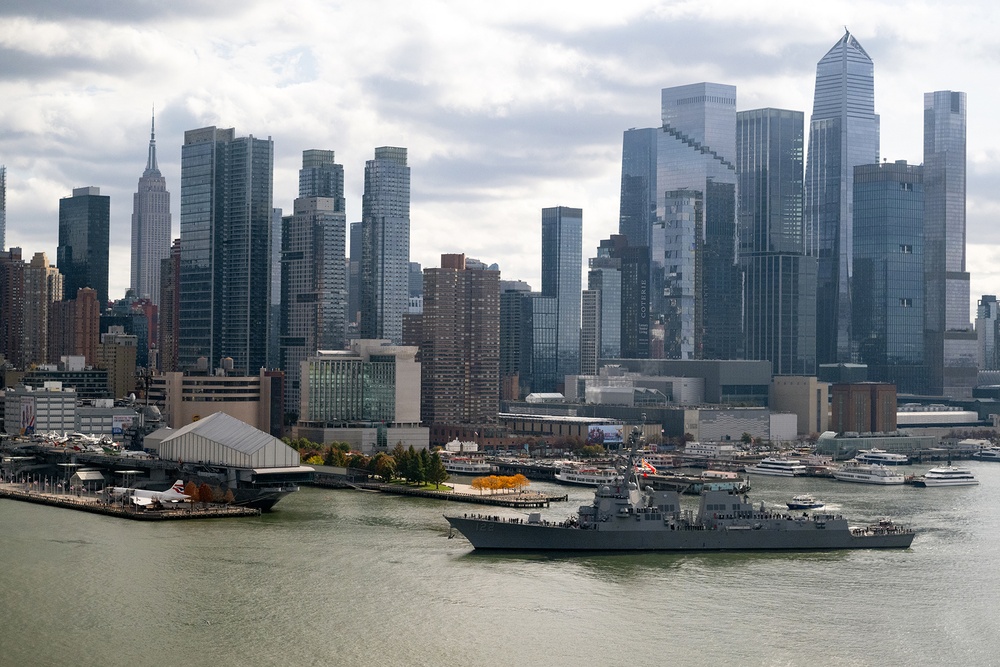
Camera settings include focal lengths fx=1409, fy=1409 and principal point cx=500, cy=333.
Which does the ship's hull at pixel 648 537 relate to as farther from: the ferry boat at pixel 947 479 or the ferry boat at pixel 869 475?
the ferry boat at pixel 869 475

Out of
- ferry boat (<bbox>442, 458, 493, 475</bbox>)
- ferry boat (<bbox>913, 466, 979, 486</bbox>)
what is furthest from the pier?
ferry boat (<bbox>913, 466, 979, 486</bbox>)

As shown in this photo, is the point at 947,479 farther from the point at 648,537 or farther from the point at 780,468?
the point at 648,537

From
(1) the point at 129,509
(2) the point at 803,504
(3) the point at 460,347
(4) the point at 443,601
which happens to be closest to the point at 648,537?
(4) the point at 443,601

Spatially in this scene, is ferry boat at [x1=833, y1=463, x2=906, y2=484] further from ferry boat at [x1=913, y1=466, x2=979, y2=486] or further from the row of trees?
the row of trees

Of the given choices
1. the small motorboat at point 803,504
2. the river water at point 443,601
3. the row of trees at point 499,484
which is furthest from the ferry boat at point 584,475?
the river water at point 443,601

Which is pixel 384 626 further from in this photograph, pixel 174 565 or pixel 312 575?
pixel 174 565

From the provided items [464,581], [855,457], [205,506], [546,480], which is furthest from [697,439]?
[464,581]
